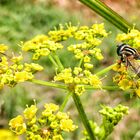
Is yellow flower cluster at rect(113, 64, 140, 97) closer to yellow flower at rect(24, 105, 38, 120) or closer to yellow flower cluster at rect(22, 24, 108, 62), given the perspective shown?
yellow flower cluster at rect(22, 24, 108, 62)

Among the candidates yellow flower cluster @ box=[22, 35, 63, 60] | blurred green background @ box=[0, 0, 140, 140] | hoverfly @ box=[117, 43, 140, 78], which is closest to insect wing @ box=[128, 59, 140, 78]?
hoverfly @ box=[117, 43, 140, 78]

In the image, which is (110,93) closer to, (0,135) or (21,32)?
(21,32)

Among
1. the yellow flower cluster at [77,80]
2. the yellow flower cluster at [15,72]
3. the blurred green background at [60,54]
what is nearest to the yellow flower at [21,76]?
the yellow flower cluster at [15,72]

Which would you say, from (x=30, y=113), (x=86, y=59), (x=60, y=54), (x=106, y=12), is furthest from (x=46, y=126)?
(x=60, y=54)

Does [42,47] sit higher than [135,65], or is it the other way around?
[42,47]

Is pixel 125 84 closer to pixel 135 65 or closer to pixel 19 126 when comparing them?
pixel 135 65

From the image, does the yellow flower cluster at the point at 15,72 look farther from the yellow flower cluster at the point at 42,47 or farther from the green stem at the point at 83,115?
the green stem at the point at 83,115
